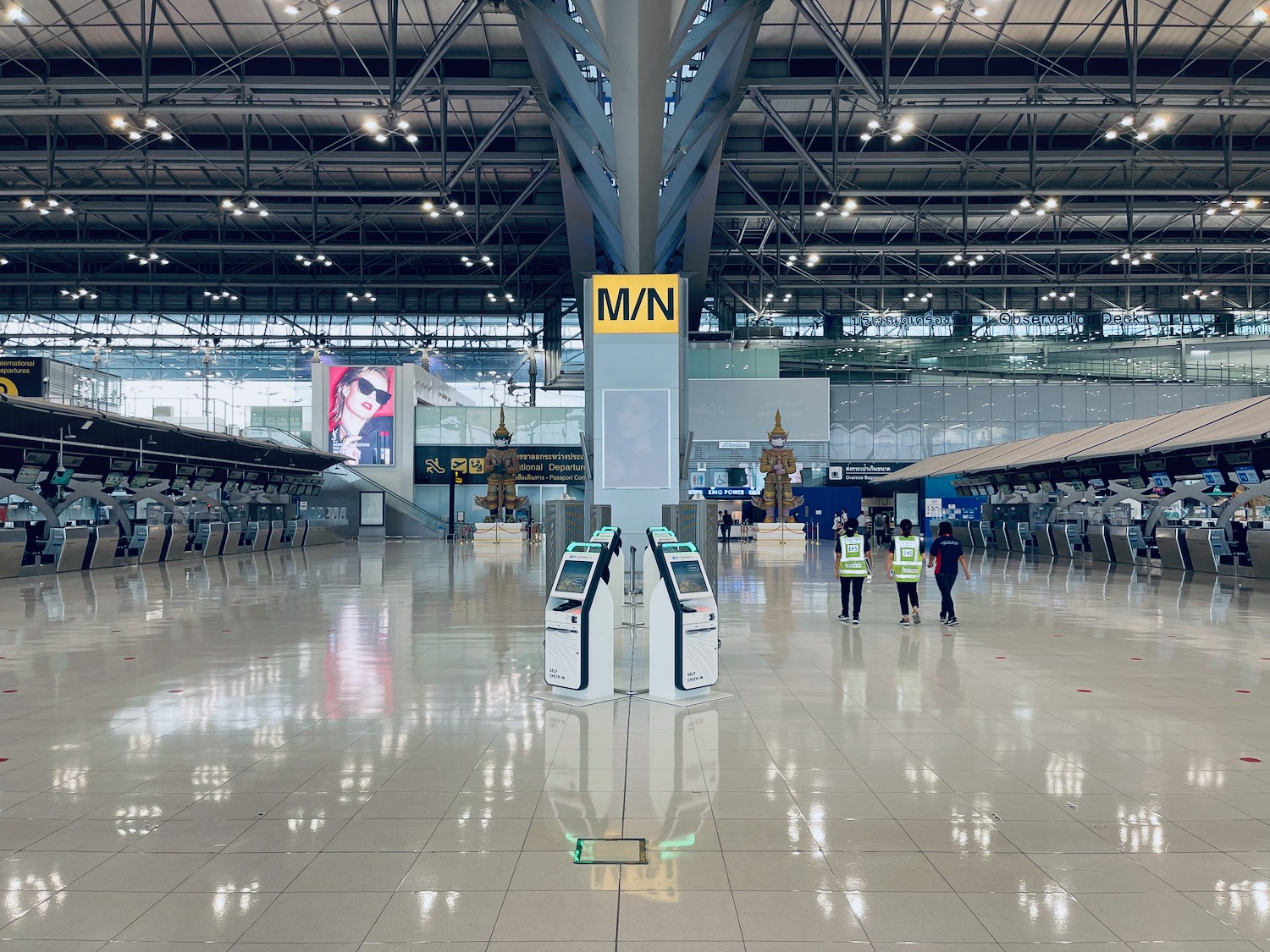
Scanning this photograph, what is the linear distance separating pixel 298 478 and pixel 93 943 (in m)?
37.8

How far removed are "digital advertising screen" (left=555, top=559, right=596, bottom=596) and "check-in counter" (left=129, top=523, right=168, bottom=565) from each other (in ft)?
72.9

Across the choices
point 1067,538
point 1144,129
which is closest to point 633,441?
point 1144,129

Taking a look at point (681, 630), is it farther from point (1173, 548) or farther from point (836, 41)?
point (1173, 548)

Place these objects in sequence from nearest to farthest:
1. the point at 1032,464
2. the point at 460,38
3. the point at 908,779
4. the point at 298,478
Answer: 1. the point at 908,779
2. the point at 460,38
3. the point at 1032,464
4. the point at 298,478

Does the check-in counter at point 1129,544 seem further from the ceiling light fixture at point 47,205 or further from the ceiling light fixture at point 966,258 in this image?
the ceiling light fixture at point 47,205

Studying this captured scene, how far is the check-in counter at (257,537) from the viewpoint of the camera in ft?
108

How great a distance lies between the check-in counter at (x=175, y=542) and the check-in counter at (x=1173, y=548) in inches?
1066

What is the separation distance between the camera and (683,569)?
24.8 ft

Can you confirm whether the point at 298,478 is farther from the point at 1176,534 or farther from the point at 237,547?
the point at 1176,534

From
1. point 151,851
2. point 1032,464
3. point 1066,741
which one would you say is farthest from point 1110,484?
point 151,851

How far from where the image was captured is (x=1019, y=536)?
31625 millimetres

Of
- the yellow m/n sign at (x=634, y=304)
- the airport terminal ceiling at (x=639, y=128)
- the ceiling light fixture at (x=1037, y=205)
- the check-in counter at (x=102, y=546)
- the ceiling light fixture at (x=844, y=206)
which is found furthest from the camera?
the check-in counter at (x=102, y=546)

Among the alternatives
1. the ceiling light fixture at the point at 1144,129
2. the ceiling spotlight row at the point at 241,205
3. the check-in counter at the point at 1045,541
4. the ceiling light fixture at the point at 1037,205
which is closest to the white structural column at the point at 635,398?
the ceiling light fixture at the point at 1144,129

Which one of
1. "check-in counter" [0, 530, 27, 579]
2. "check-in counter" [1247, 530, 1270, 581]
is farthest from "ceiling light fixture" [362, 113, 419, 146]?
"check-in counter" [1247, 530, 1270, 581]
